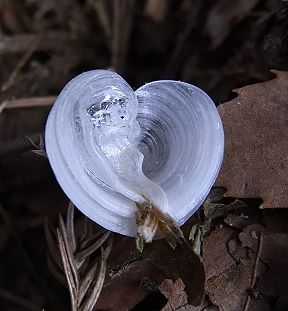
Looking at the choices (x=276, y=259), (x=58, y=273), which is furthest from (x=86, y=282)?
(x=276, y=259)

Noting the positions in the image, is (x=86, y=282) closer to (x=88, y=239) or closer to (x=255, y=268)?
(x=88, y=239)

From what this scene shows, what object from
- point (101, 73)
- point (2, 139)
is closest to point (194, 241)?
point (101, 73)

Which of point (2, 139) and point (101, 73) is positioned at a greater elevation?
point (101, 73)

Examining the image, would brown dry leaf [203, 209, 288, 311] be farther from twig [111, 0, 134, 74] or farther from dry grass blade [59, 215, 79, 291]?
twig [111, 0, 134, 74]

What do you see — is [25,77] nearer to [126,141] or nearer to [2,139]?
[2,139]

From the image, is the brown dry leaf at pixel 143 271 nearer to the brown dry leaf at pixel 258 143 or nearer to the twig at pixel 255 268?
the twig at pixel 255 268

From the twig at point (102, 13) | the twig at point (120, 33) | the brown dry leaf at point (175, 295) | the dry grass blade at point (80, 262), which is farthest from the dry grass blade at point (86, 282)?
the twig at point (102, 13)
